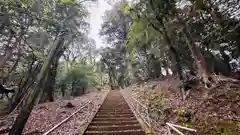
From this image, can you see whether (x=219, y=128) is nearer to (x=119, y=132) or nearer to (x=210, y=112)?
(x=210, y=112)

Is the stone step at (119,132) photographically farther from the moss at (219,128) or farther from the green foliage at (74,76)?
the green foliage at (74,76)

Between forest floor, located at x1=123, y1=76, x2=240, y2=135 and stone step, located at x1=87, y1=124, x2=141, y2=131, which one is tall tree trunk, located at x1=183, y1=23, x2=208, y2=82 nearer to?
forest floor, located at x1=123, y1=76, x2=240, y2=135

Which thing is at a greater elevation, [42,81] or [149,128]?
[42,81]

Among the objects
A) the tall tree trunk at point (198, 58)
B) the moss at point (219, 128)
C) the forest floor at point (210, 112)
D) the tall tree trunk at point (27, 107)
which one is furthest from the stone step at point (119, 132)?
the tall tree trunk at point (198, 58)

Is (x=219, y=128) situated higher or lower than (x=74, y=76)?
lower

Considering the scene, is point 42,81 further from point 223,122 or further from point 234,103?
point 234,103

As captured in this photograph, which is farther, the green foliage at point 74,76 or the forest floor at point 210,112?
the green foliage at point 74,76

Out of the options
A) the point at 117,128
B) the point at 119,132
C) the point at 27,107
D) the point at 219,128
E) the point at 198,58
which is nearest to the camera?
the point at 27,107

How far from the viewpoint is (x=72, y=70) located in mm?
22047

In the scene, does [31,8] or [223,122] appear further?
[31,8]

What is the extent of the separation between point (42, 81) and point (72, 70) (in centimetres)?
1765

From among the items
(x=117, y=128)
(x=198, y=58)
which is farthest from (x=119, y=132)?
(x=198, y=58)

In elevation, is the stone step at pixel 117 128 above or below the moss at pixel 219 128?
below

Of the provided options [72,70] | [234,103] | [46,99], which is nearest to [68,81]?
[72,70]
